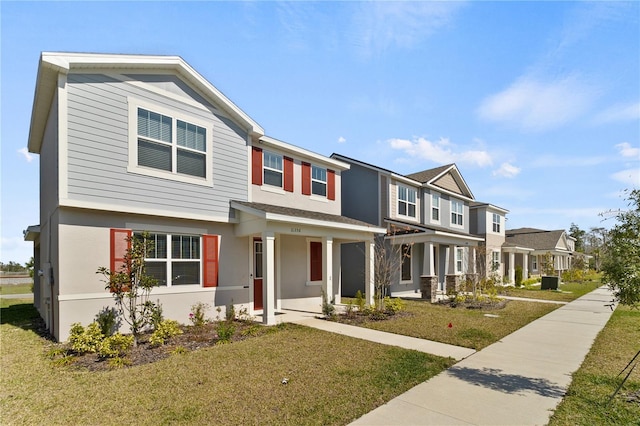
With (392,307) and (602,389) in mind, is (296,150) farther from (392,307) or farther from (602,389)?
(602,389)

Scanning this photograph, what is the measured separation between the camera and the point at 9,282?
1330 inches

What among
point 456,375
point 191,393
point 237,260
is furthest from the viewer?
point 237,260

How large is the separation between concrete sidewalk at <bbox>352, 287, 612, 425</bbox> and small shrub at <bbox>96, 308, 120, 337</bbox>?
6722 mm

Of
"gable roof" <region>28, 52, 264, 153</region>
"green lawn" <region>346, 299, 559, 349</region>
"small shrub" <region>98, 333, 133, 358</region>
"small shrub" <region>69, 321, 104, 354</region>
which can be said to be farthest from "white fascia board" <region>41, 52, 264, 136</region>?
"green lawn" <region>346, 299, 559, 349</region>

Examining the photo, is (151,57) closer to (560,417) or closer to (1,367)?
(1,367)

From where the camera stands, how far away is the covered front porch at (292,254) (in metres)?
10.1

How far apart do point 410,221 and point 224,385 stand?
15.9 m

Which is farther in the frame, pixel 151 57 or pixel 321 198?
pixel 321 198

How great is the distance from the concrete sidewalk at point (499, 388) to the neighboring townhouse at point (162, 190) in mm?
5679

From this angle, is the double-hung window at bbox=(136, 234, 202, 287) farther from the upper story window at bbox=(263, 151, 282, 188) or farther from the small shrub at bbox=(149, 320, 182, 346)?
the upper story window at bbox=(263, 151, 282, 188)

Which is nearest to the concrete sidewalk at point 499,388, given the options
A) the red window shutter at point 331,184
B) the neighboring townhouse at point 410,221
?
the neighboring townhouse at point 410,221

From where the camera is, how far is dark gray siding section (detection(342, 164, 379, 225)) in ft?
61.1

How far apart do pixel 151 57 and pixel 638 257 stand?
11371 millimetres

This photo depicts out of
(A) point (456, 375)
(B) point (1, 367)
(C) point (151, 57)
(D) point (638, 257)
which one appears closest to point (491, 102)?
(D) point (638, 257)
